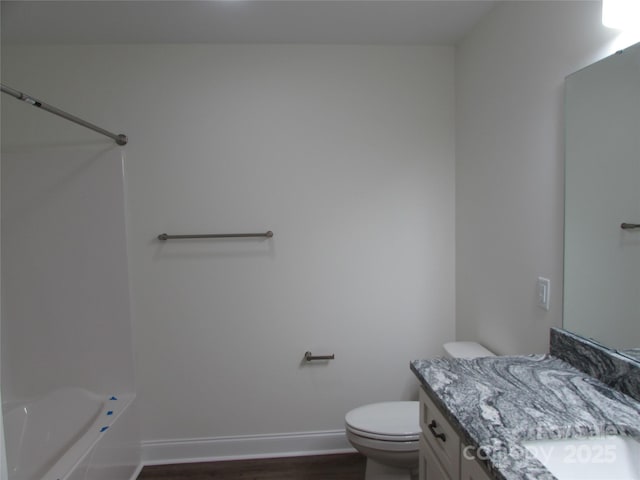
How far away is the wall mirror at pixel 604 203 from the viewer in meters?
1.02

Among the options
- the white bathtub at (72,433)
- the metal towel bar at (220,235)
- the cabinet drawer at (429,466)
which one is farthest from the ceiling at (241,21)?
the white bathtub at (72,433)

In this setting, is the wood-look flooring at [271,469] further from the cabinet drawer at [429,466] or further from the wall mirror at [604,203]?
the wall mirror at [604,203]

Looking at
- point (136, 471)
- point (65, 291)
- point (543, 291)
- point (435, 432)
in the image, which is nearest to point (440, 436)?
point (435, 432)

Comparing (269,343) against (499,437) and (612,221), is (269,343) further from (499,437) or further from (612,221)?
(612,221)

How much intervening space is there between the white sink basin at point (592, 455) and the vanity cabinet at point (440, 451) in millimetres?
151

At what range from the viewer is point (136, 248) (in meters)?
1.99

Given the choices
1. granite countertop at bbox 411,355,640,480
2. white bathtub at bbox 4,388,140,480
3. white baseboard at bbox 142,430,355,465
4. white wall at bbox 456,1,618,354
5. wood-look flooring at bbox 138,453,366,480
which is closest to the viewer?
granite countertop at bbox 411,355,640,480

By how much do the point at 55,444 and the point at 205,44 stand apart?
226cm

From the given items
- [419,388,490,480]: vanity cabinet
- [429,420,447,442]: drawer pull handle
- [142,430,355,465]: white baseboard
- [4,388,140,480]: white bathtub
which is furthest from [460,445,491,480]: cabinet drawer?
[4,388,140,480]: white bathtub

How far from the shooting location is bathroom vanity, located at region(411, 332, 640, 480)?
0.80 meters

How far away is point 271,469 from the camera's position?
1956 mm

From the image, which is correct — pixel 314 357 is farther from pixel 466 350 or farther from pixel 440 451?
pixel 440 451

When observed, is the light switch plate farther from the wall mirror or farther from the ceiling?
the ceiling

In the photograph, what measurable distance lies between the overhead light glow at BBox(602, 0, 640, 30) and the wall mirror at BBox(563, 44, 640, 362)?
7 centimetres
